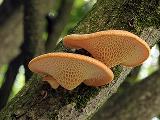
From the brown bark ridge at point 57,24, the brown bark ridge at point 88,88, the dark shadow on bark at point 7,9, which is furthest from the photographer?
the dark shadow on bark at point 7,9

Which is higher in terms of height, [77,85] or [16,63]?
[77,85]

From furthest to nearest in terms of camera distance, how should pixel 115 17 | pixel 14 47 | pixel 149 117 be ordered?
1. pixel 14 47
2. pixel 149 117
3. pixel 115 17

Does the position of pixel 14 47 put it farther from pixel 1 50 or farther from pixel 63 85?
pixel 63 85

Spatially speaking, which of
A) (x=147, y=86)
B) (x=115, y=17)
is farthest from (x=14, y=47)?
(x=115, y=17)

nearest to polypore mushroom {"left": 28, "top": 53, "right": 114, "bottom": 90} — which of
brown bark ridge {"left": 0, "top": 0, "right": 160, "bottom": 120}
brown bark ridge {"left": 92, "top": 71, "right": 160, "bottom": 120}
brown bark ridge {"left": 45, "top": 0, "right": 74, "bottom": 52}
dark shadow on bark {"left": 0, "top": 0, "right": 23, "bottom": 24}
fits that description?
brown bark ridge {"left": 0, "top": 0, "right": 160, "bottom": 120}

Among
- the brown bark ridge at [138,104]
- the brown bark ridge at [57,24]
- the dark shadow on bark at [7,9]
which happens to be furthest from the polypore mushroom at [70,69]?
the dark shadow on bark at [7,9]

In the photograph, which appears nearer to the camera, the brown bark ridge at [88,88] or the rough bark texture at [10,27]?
the brown bark ridge at [88,88]

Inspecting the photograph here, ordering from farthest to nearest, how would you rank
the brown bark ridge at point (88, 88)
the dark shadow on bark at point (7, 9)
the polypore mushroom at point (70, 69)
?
the dark shadow on bark at point (7, 9) < the brown bark ridge at point (88, 88) < the polypore mushroom at point (70, 69)

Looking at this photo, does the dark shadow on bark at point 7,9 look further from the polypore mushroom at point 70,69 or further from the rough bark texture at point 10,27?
the polypore mushroom at point 70,69
